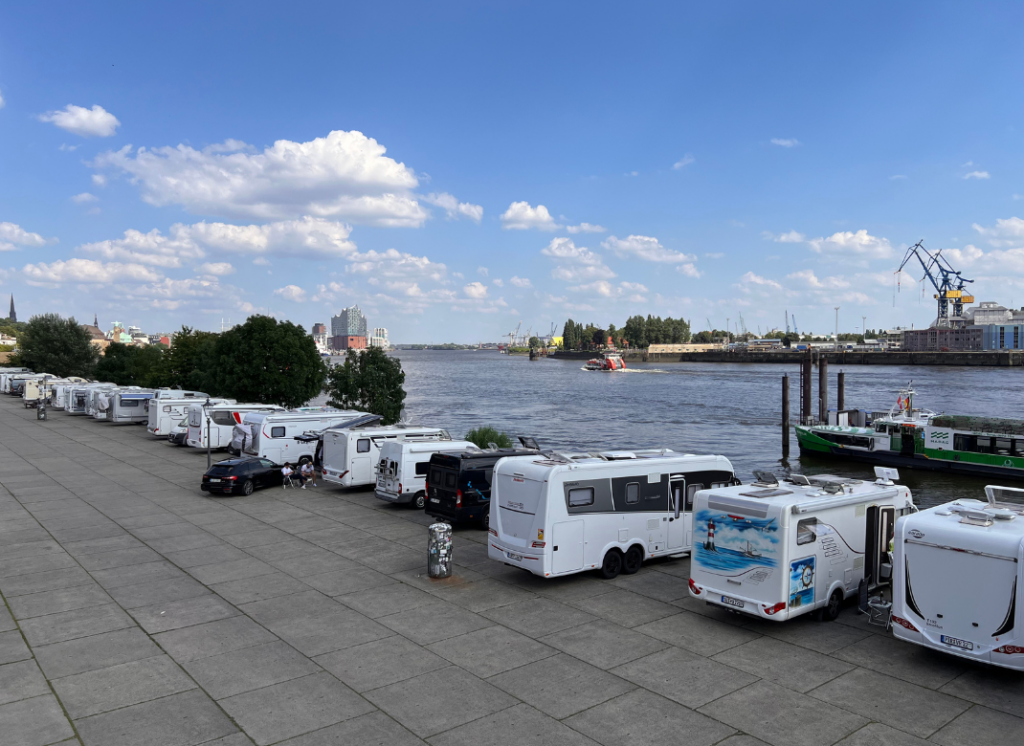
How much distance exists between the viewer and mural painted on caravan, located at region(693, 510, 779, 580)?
37.6 ft

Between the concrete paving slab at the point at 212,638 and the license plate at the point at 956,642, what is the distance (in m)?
10.1

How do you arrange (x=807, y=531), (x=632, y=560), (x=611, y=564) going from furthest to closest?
(x=632, y=560)
(x=611, y=564)
(x=807, y=531)

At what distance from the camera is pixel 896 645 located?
11.4m

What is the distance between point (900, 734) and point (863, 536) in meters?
4.85

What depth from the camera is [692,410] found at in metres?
79.3

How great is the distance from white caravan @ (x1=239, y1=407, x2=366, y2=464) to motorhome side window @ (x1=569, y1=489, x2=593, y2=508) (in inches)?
708

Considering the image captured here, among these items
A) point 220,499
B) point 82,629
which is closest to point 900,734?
point 82,629

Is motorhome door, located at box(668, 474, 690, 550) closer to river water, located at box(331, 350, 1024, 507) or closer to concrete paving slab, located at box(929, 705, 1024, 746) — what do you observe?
concrete paving slab, located at box(929, 705, 1024, 746)

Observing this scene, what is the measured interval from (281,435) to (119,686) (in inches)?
763

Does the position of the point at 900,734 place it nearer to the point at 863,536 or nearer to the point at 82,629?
the point at 863,536

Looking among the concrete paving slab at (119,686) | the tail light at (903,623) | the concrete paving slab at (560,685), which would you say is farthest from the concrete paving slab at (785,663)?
the concrete paving slab at (119,686)

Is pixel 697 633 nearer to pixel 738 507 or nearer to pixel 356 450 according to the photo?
pixel 738 507

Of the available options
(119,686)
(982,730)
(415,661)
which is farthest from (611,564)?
(119,686)

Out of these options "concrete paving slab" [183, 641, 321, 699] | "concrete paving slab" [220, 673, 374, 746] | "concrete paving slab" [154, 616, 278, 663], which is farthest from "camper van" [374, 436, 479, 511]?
"concrete paving slab" [220, 673, 374, 746]
